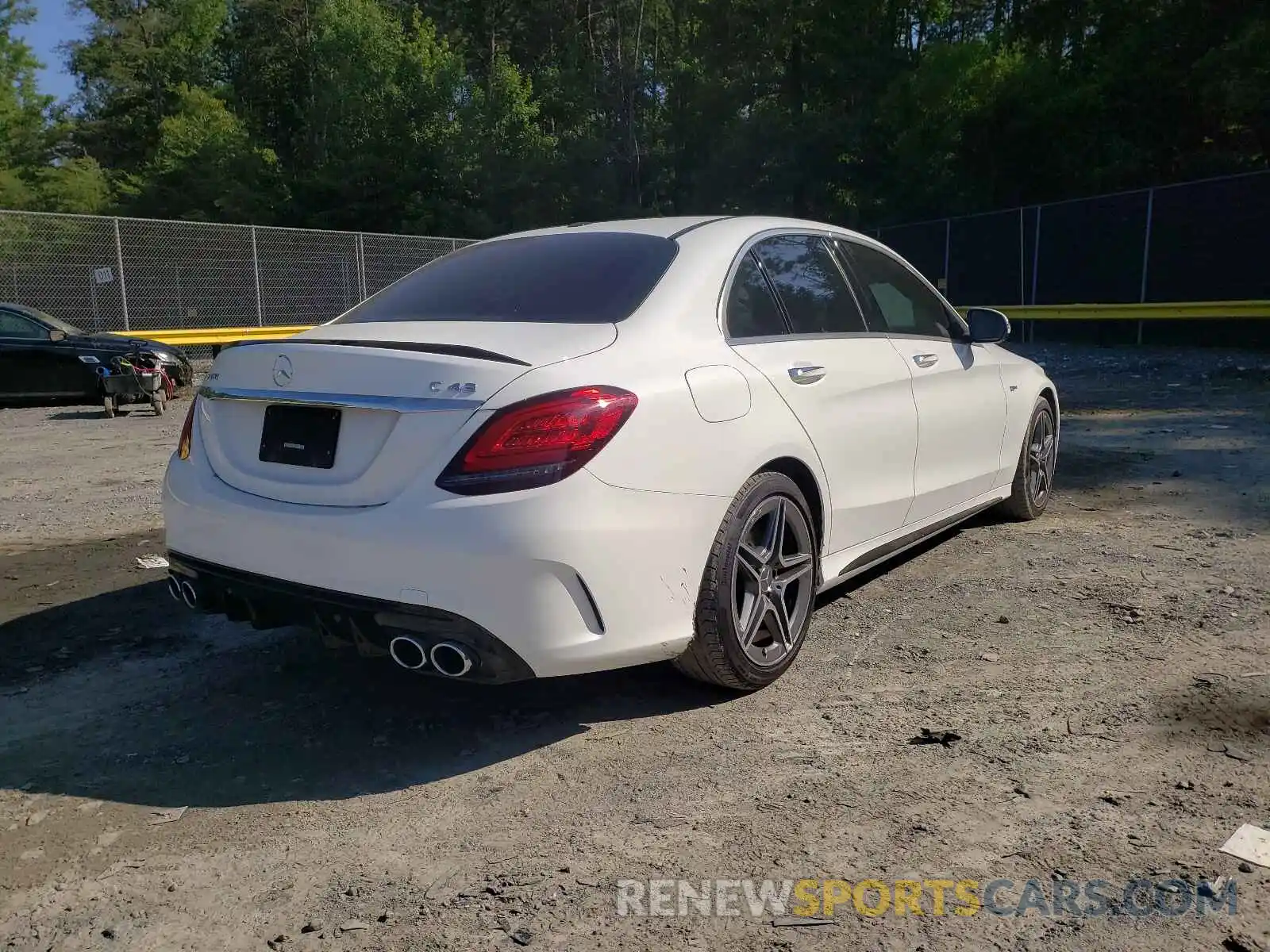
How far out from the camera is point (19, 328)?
12.9 meters

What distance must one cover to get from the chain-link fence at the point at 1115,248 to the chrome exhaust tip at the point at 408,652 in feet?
55.7

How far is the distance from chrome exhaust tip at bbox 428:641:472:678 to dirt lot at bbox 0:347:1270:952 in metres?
0.34

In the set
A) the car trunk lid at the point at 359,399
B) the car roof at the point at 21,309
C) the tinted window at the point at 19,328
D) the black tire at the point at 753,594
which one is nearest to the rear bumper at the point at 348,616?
the car trunk lid at the point at 359,399

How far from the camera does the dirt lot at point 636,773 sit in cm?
223

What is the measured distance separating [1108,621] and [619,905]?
8.65ft

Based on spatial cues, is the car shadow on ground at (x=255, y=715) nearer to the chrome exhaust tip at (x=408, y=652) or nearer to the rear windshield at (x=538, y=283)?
the chrome exhaust tip at (x=408, y=652)

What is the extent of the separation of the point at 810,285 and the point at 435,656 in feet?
7.11

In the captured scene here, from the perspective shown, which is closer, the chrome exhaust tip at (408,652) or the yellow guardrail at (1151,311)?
the chrome exhaust tip at (408,652)

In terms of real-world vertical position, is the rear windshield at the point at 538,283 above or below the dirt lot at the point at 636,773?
above

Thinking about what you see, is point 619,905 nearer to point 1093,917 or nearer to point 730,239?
point 1093,917

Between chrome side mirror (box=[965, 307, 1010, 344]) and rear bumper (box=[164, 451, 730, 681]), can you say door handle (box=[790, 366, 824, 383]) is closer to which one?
rear bumper (box=[164, 451, 730, 681])

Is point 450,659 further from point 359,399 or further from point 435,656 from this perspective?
point 359,399

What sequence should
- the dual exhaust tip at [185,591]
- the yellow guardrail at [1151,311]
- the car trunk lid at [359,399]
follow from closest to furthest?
the car trunk lid at [359,399] < the dual exhaust tip at [185,591] < the yellow guardrail at [1151,311]

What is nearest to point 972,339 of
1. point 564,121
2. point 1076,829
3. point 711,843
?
point 1076,829
